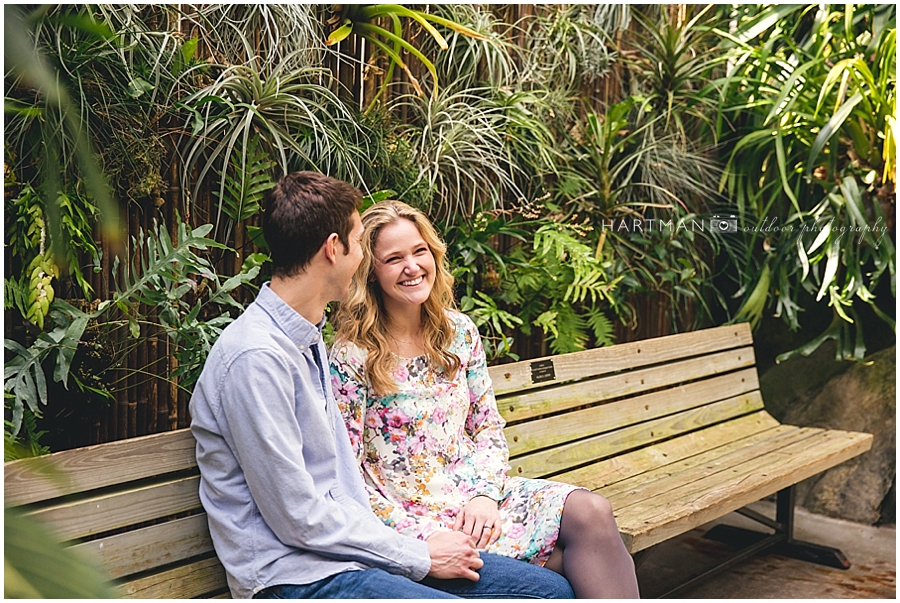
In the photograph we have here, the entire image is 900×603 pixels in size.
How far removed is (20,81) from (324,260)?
2.93 feet

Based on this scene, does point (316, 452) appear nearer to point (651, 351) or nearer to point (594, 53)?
point (651, 351)

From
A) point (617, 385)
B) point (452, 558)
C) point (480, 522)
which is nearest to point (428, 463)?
point (480, 522)

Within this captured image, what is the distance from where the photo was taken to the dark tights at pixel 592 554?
1.87m

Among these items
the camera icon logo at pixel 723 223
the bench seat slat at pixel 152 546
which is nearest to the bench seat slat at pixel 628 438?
the camera icon logo at pixel 723 223

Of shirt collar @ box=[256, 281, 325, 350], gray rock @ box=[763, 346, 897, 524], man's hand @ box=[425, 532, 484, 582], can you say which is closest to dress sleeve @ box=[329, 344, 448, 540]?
man's hand @ box=[425, 532, 484, 582]

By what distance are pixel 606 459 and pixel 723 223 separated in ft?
5.51

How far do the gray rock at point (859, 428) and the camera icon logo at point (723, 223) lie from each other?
2.63ft

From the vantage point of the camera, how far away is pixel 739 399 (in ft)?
11.8

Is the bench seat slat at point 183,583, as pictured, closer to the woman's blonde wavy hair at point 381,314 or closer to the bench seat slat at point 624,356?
the woman's blonde wavy hair at point 381,314

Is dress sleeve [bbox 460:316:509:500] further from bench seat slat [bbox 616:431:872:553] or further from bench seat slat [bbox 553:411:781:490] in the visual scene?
bench seat slat [bbox 553:411:781:490]

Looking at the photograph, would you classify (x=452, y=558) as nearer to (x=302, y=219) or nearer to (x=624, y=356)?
(x=302, y=219)

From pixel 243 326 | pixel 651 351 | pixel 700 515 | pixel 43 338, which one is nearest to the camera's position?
pixel 243 326

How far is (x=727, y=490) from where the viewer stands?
2.61 metres

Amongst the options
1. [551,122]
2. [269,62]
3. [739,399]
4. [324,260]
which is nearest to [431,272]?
[324,260]
